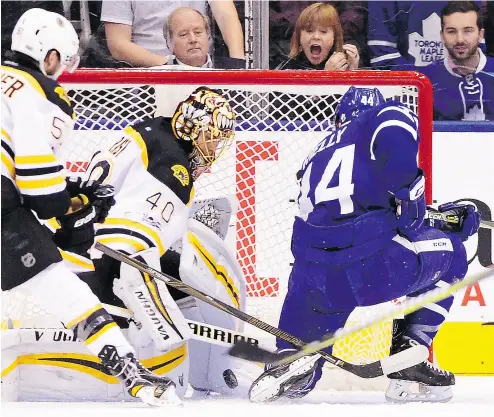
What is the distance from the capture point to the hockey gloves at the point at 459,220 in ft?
10.9

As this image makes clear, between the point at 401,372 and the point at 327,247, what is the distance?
1.46ft

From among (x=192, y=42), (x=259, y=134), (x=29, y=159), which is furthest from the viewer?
(x=192, y=42)

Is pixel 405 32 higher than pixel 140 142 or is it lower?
higher

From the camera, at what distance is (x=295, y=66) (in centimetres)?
381

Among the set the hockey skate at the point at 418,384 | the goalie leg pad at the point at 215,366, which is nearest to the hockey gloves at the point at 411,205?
the hockey skate at the point at 418,384

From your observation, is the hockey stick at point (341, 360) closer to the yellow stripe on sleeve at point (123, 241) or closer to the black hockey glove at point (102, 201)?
the yellow stripe on sleeve at point (123, 241)

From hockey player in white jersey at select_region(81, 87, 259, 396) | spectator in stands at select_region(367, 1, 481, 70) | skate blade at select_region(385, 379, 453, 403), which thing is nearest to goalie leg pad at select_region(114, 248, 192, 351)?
hockey player in white jersey at select_region(81, 87, 259, 396)

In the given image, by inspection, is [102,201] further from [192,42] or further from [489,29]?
[489,29]

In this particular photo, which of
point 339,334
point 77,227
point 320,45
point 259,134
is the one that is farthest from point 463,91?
point 77,227

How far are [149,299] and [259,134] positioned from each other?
2.04 feet

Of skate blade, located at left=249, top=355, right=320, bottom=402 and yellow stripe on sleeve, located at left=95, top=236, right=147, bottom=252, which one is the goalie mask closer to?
yellow stripe on sleeve, located at left=95, top=236, right=147, bottom=252

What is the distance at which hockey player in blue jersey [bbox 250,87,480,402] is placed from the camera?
3193 millimetres

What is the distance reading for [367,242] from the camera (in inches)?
128

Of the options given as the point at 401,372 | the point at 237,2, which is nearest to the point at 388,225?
the point at 401,372
